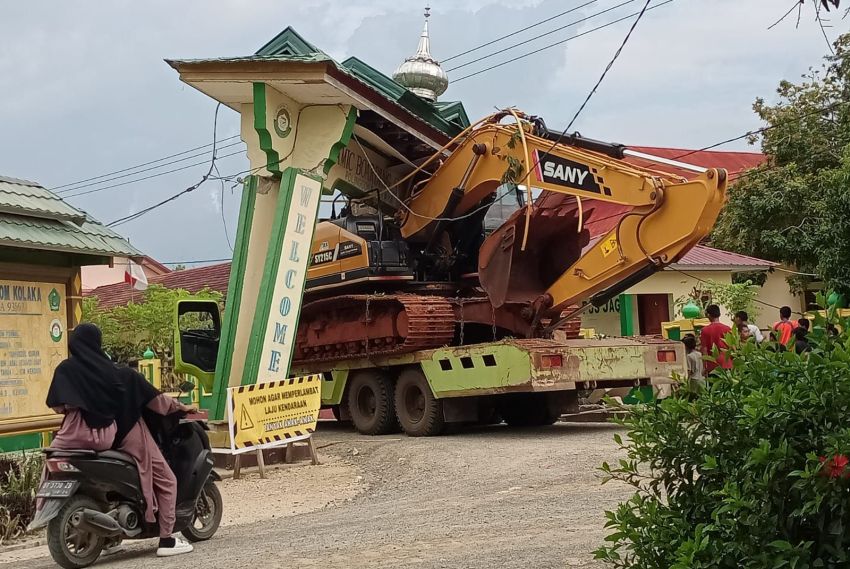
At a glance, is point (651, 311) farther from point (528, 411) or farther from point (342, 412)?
point (528, 411)

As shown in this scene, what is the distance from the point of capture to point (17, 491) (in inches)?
369

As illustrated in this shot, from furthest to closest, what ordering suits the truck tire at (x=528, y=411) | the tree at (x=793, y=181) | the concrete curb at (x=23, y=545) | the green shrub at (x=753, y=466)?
1. the tree at (x=793, y=181)
2. the truck tire at (x=528, y=411)
3. the concrete curb at (x=23, y=545)
4. the green shrub at (x=753, y=466)

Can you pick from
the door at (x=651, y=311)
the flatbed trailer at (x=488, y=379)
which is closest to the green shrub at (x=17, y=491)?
the flatbed trailer at (x=488, y=379)

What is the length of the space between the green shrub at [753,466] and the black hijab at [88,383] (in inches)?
160

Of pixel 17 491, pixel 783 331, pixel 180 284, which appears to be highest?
pixel 180 284

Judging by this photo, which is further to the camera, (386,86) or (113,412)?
(386,86)

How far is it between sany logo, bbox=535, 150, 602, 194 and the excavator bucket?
53cm

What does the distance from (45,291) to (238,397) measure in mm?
2594

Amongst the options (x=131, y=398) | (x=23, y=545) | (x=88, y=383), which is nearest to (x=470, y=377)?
(x=23, y=545)

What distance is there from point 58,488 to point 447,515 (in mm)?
3154

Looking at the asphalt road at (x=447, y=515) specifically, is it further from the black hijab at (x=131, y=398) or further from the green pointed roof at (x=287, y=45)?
the green pointed roof at (x=287, y=45)

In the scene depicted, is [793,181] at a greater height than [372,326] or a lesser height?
greater

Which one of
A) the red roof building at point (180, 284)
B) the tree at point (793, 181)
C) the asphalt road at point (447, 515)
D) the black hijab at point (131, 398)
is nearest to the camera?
the asphalt road at point (447, 515)

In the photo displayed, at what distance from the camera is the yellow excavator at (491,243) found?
1370 cm
